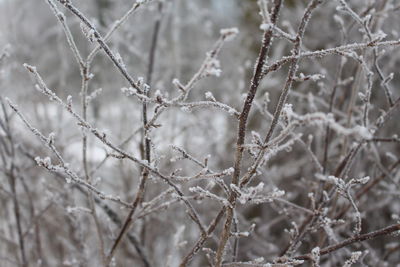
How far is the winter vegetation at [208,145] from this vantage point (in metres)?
1.25

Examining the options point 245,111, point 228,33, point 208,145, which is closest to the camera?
point 228,33

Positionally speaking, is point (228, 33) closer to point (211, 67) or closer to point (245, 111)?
point (211, 67)

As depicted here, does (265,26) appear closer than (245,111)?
Yes

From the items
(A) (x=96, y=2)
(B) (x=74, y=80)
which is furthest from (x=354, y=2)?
(B) (x=74, y=80)

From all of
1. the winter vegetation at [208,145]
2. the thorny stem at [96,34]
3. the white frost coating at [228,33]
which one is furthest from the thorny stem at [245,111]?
the thorny stem at [96,34]

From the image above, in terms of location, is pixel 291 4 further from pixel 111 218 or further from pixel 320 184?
pixel 111 218

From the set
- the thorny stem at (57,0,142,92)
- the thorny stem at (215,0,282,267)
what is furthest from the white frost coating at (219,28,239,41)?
the thorny stem at (57,0,142,92)

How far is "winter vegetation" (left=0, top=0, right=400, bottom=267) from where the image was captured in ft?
4.10

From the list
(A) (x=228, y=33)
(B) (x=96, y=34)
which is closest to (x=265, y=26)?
(A) (x=228, y=33)

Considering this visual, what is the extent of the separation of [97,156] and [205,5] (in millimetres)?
6446

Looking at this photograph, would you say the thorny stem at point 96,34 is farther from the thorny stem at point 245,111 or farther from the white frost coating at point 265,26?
the white frost coating at point 265,26

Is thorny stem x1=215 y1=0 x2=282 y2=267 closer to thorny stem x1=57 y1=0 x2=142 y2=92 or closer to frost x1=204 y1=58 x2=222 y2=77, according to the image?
frost x1=204 y1=58 x2=222 y2=77

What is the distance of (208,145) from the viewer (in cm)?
378

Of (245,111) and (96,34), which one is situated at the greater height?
(96,34)
